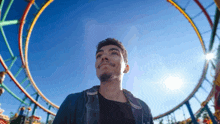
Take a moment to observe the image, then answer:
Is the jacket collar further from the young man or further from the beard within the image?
the beard

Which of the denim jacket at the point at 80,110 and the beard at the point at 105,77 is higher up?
the beard at the point at 105,77

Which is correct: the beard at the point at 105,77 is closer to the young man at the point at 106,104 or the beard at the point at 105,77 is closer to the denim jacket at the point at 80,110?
the young man at the point at 106,104

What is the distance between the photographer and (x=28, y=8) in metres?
7.19

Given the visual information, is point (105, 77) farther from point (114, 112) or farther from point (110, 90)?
point (114, 112)

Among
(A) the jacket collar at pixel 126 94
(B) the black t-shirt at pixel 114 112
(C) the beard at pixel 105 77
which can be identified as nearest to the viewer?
(B) the black t-shirt at pixel 114 112

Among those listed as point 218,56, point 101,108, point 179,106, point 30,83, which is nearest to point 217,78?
point 218,56

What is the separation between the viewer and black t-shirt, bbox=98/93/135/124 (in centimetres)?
110

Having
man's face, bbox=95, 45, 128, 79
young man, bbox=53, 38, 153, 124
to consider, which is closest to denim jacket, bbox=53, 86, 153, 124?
young man, bbox=53, 38, 153, 124

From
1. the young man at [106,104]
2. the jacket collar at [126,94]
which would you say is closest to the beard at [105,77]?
the young man at [106,104]

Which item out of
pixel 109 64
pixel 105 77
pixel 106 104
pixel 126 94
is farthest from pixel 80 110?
pixel 126 94

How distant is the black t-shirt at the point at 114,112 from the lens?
1.10m

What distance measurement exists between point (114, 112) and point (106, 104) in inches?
4.9

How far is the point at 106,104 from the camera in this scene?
1.24m

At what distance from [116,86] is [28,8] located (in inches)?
347
